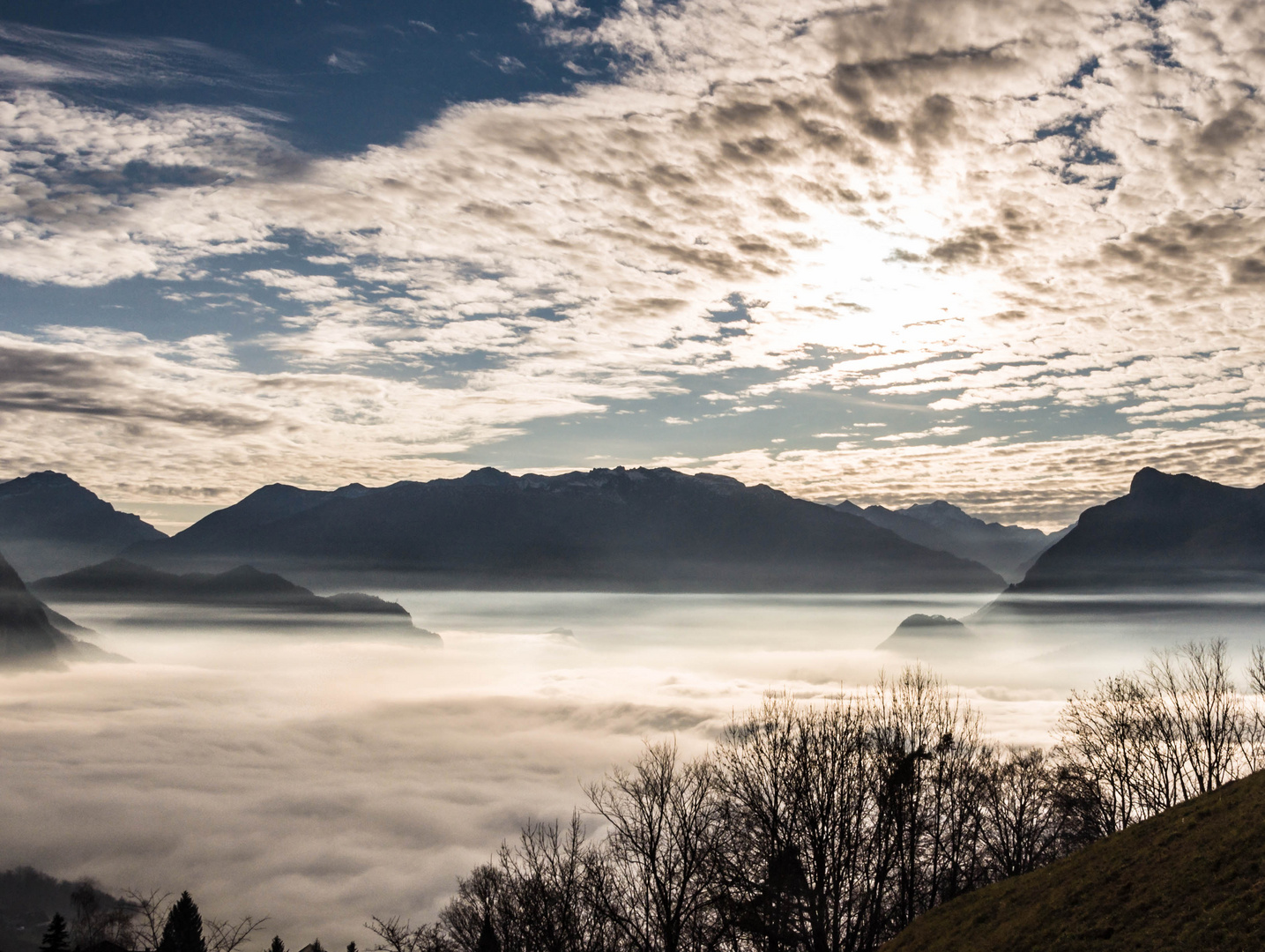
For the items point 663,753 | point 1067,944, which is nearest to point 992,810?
point 663,753

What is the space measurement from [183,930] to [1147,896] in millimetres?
110579

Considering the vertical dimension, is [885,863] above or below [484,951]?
above

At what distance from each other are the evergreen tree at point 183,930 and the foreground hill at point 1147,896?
93.2 m

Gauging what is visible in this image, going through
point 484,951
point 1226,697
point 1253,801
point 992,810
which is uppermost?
point 1253,801

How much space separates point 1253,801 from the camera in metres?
23.8

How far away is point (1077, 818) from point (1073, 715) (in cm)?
792

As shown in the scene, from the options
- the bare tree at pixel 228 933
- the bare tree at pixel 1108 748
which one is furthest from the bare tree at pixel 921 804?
the bare tree at pixel 228 933

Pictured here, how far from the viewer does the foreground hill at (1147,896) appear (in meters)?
19.2

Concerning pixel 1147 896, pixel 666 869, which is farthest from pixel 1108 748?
pixel 1147 896

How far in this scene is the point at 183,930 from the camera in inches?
3718

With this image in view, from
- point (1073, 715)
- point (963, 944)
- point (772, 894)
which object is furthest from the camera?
point (1073, 715)

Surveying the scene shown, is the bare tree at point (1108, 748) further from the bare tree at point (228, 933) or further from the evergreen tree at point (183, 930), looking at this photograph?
the evergreen tree at point (183, 930)

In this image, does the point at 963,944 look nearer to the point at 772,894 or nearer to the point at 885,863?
the point at 772,894

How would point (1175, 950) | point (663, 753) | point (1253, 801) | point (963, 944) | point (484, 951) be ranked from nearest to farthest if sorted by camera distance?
point (1175, 950) → point (1253, 801) → point (963, 944) → point (663, 753) → point (484, 951)
